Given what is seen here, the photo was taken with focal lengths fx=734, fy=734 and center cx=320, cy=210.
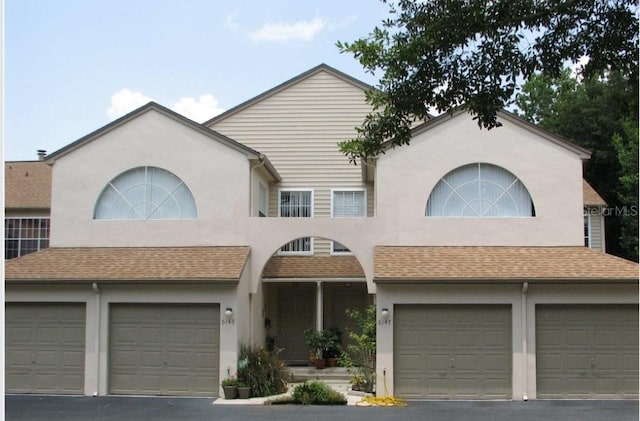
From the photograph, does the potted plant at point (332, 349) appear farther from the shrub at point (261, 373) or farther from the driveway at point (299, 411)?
the driveway at point (299, 411)

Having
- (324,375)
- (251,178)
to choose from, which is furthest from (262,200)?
(324,375)

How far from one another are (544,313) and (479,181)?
390 centimetres

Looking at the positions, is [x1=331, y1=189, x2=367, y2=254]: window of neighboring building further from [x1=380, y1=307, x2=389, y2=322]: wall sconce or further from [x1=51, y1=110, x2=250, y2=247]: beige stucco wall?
[x1=380, y1=307, x2=389, y2=322]: wall sconce

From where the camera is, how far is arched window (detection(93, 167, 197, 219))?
2017 centimetres

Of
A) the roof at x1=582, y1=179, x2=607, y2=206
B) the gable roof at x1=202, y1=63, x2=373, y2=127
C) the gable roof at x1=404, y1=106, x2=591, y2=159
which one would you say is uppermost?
the gable roof at x1=202, y1=63, x2=373, y2=127

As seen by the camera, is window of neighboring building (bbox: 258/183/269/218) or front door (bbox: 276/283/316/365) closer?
window of neighboring building (bbox: 258/183/269/218)

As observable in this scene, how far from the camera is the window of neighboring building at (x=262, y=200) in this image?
22.4 meters

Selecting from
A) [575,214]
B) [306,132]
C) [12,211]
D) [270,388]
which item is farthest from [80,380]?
[575,214]

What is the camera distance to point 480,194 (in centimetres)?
1967

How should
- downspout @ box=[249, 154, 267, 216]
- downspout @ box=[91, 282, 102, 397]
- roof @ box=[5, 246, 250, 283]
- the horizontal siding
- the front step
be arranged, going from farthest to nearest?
the horizontal siding → the front step → downspout @ box=[249, 154, 267, 216] → downspout @ box=[91, 282, 102, 397] → roof @ box=[5, 246, 250, 283]

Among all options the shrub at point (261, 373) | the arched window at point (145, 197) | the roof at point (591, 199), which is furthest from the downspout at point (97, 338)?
the roof at point (591, 199)

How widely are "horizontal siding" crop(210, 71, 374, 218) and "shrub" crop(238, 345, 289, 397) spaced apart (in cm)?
710

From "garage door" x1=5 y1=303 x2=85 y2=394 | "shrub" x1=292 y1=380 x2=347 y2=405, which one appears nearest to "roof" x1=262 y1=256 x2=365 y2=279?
"shrub" x1=292 y1=380 x2=347 y2=405

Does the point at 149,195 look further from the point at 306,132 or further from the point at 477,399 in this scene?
the point at 477,399
